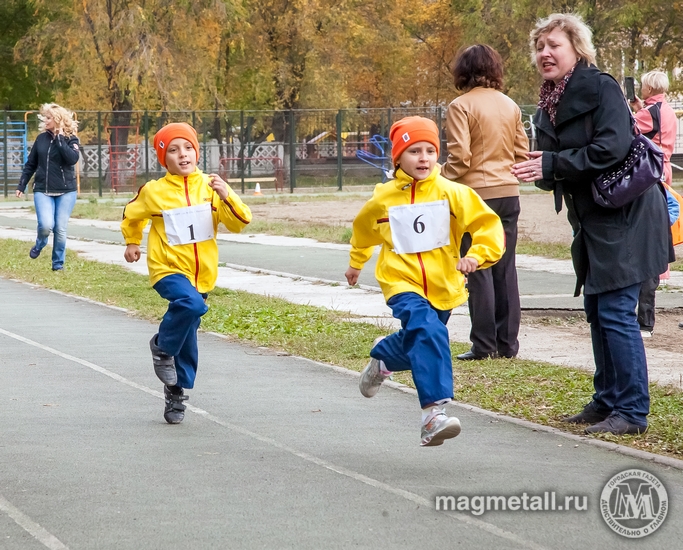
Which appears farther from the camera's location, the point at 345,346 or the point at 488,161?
the point at 345,346

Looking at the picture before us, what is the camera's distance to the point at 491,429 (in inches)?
251

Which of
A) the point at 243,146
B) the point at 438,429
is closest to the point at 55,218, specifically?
the point at 438,429

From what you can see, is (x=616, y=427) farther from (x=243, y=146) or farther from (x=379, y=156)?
(x=379, y=156)

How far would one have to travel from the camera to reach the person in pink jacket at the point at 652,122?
30.6 ft

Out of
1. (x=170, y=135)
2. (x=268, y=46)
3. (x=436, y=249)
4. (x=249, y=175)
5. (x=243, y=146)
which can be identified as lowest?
(x=249, y=175)

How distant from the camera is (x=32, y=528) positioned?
15.1 ft

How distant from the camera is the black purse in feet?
19.6

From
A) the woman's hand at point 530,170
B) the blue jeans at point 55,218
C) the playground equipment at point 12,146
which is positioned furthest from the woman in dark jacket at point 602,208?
the playground equipment at point 12,146

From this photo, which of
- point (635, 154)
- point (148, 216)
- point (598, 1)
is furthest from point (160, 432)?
point (598, 1)

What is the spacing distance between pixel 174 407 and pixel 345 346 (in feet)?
8.99

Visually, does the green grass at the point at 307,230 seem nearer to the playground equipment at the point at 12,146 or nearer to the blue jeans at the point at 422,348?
the blue jeans at the point at 422,348

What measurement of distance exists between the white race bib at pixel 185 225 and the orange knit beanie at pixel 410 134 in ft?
4.00

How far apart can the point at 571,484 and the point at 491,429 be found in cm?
123

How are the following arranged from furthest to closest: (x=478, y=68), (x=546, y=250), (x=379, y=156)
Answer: (x=379, y=156) < (x=546, y=250) < (x=478, y=68)
